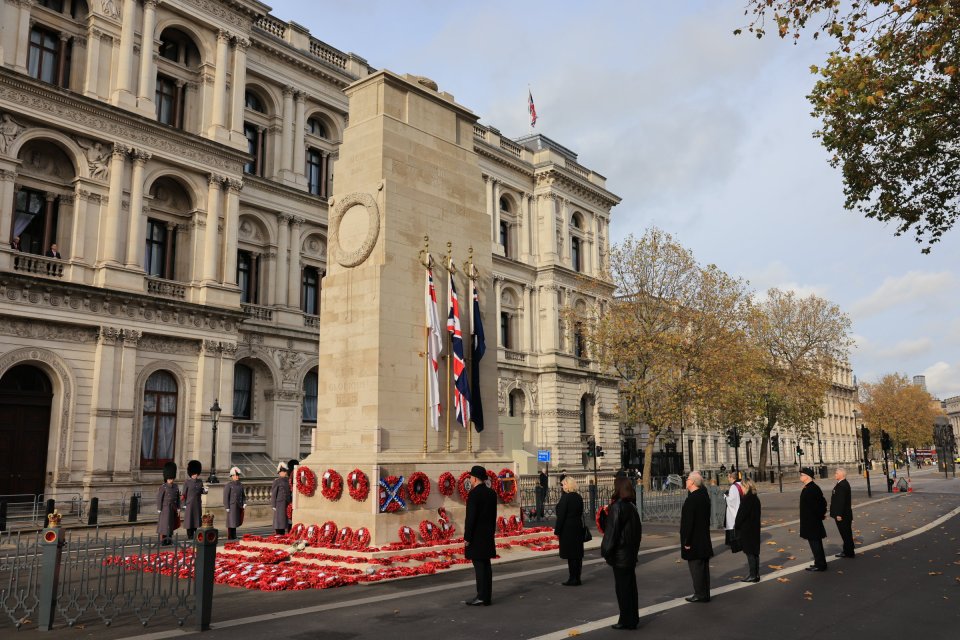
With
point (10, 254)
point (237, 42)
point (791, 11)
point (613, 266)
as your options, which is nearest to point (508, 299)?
point (613, 266)

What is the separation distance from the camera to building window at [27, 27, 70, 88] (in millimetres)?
29141

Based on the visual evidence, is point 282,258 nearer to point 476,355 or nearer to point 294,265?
point 294,265

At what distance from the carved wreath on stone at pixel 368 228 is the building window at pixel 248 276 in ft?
67.6

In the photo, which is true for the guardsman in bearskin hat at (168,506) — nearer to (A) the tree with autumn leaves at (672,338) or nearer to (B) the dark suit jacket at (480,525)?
(B) the dark suit jacket at (480,525)

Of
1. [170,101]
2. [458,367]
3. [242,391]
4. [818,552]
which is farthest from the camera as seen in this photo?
[242,391]

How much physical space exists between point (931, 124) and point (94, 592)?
1796 centimetres

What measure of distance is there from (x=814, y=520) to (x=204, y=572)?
35.7ft

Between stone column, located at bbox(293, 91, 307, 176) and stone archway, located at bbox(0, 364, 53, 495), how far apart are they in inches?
666

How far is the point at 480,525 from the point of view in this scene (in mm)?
10992

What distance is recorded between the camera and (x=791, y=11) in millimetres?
13625

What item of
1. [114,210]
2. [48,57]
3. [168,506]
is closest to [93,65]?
[48,57]

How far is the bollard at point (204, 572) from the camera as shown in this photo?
31.1ft

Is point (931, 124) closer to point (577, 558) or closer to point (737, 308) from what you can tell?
point (577, 558)

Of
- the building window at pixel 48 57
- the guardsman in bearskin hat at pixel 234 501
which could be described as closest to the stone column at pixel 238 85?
the building window at pixel 48 57
